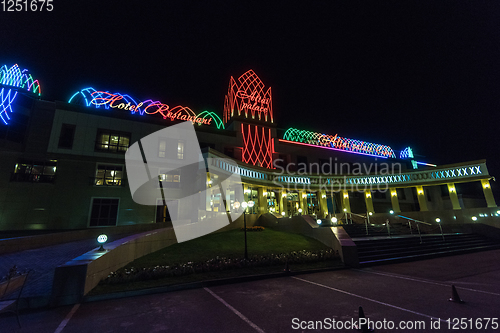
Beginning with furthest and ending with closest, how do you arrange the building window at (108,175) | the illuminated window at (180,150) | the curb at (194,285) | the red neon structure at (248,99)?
the red neon structure at (248,99)
the illuminated window at (180,150)
the building window at (108,175)
the curb at (194,285)

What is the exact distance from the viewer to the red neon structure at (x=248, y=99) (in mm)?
34500

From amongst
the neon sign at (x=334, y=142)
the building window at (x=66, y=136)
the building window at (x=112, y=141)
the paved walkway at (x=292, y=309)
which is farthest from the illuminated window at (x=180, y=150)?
the paved walkway at (x=292, y=309)

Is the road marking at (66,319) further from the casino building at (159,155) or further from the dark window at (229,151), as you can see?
the dark window at (229,151)

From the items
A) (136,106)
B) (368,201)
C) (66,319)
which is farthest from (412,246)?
(136,106)

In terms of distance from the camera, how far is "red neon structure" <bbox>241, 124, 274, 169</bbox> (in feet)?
107

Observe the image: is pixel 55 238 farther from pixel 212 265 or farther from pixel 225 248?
pixel 212 265

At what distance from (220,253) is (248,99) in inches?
1098

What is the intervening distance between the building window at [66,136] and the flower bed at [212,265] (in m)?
21.1

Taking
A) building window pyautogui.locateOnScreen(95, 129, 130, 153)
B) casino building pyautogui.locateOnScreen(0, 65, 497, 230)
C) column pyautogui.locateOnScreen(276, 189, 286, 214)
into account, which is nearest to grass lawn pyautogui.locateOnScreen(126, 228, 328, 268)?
casino building pyautogui.locateOnScreen(0, 65, 497, 230)

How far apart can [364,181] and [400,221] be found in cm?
1063

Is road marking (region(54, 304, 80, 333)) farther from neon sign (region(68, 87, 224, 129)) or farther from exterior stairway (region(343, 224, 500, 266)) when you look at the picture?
neon sign (region(68, 87, 224, 129))

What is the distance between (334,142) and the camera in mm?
41062

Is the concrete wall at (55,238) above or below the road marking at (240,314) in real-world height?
above

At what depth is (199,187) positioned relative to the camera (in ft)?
87.2
